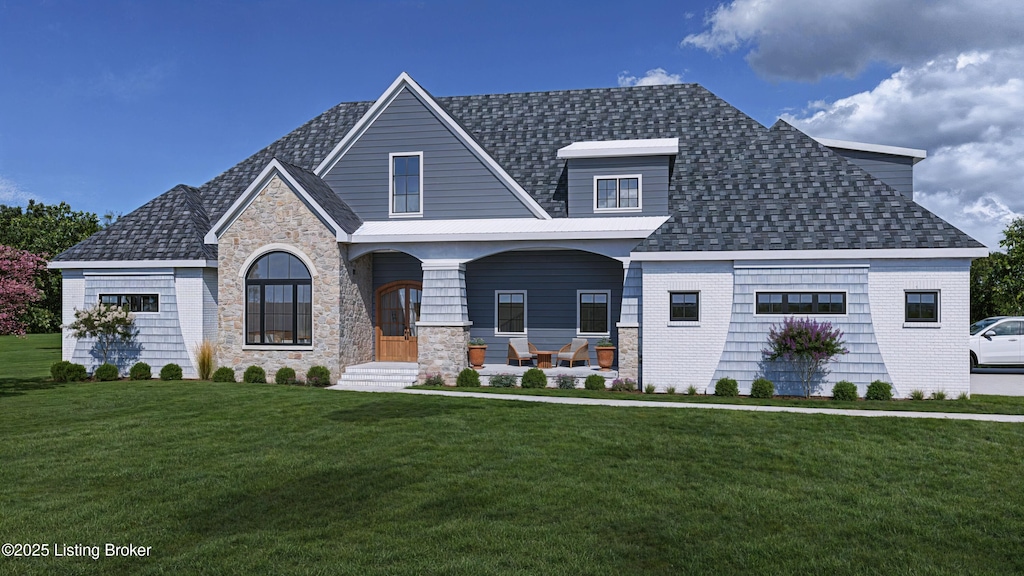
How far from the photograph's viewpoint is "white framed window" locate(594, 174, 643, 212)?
18.8 meters

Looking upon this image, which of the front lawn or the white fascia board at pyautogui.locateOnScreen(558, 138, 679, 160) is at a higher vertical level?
the white fascia board at pyautogui.locateOnScreen(558, 138, 679, 160)

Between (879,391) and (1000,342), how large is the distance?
26.1ft

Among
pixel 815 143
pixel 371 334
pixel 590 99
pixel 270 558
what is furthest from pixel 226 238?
pixel 815 143

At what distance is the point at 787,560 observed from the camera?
5.59 meters

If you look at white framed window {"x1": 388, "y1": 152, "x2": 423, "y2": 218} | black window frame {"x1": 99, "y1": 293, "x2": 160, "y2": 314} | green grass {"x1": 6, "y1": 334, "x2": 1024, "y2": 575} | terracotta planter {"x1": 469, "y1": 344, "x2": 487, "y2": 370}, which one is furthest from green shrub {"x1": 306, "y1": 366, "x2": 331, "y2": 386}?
black window frame {"x1": 99, "y1": 293, "x2": 160, "y2": 314}

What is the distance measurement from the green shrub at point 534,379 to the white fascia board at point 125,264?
9591 mm

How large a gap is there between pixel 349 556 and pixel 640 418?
7.47m

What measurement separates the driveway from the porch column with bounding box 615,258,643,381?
814cm

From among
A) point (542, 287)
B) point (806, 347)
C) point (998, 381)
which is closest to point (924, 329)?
point (806, 347)

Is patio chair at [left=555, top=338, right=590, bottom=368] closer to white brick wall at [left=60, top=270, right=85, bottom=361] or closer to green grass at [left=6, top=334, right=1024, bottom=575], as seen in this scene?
green grass at [left=6, top=334, right=1024, bottom=575]

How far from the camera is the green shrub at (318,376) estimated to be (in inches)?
686

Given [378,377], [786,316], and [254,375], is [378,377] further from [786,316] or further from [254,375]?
[786,316]

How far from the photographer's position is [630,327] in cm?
1662

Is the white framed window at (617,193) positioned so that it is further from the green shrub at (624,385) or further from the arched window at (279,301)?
the arched window at (279,301)
